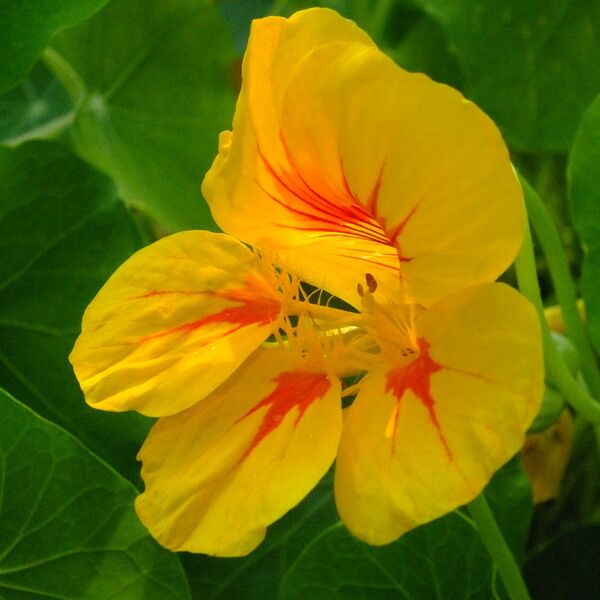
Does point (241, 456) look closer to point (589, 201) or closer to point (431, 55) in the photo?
point (589, 201)

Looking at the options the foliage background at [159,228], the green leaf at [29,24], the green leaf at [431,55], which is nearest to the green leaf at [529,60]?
the foliage background at [159,228]

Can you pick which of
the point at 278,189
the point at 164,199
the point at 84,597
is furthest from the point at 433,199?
the point at 164,199

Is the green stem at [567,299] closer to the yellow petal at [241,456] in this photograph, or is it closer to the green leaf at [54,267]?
the yellow petal at [241,456]

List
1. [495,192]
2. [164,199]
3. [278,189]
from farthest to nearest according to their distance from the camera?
[164,199] → [278,189] → [495,192]

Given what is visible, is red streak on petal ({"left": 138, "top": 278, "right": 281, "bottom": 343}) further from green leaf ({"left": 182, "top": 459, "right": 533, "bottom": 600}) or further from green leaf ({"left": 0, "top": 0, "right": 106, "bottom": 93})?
green leaf ({"left": 0, "top": 0, "right": 106, "bottom": 93})

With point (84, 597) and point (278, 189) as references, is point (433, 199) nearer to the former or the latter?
point (278, 189)

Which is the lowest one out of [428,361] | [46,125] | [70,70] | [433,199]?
[46,125]

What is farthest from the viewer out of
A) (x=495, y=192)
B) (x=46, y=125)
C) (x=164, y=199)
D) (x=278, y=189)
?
(x=46, y=125)
